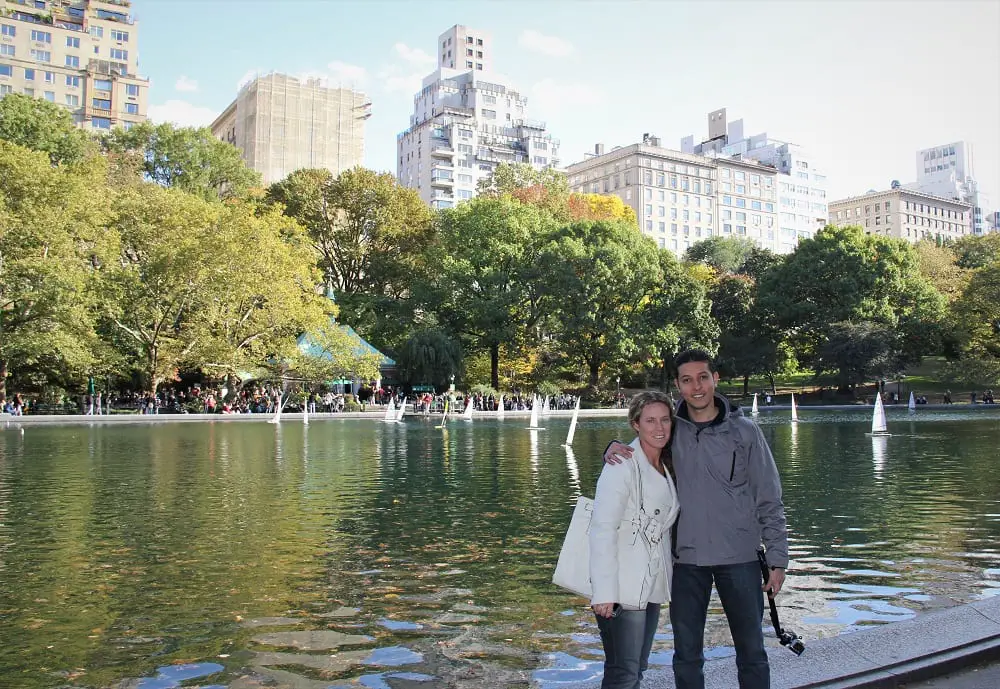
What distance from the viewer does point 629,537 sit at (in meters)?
4.35

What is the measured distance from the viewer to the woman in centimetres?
427

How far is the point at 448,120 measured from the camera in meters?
132

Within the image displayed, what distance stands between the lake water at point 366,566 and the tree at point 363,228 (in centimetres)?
4683

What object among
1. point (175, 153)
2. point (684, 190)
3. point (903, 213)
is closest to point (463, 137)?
point (684, 190)

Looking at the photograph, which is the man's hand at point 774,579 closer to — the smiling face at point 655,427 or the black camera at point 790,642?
the black camera at point 790,642

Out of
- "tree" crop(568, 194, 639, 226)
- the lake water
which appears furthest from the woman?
"tree" crop(568, 194, 639, 226)

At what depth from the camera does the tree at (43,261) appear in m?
41.7

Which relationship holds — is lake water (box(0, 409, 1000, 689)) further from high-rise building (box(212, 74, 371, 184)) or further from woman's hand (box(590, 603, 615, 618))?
high-rise building (box(212, 74, 371, 184))

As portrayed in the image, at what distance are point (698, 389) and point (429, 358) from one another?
172 feet

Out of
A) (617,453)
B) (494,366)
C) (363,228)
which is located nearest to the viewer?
(617,453)

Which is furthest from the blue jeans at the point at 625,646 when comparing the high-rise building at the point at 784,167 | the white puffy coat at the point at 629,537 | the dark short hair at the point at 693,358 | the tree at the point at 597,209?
the high-rise building at the point at 784,167

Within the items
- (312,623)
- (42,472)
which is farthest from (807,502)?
(42,472)

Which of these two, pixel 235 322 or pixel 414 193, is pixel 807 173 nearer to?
pixel 414 193

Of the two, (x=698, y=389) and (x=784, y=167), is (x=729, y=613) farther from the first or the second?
(x=784, y=167)
